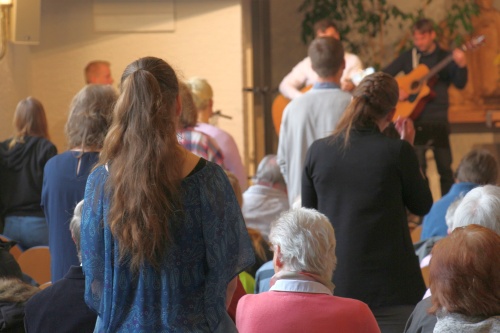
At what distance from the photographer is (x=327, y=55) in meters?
5.28

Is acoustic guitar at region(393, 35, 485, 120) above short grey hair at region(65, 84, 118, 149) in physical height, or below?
above

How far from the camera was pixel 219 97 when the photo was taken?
9.05 metres

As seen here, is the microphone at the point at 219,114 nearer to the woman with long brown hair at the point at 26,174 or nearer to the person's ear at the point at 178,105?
the woman with long brown hair at the point at 26,174

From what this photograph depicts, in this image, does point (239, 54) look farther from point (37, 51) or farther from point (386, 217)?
point (386, 217)

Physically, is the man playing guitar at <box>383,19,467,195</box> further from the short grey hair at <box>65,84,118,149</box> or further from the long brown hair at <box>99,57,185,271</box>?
the long brown hair at <box>99,57,185,271</box>

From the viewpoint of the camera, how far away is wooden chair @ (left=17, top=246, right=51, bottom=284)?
500 cm

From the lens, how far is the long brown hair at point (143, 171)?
2713 mm

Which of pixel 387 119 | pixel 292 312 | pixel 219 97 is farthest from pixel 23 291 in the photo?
pixel 219 97

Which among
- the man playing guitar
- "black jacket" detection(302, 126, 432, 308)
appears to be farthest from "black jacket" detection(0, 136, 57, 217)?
the man playing guitar

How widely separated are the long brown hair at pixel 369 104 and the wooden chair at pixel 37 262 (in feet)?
5.46

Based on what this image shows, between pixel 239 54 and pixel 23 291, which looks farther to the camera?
pixel 239 54

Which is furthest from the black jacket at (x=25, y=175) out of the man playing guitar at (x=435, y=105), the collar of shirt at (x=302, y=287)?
the man playing guitar at (x=435, y=105)

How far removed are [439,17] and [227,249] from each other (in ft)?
27.0

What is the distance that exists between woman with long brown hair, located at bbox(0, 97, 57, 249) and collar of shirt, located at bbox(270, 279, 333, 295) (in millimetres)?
2800
